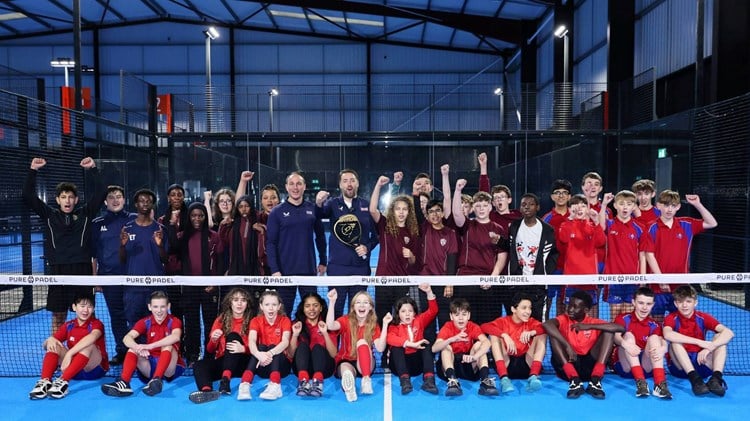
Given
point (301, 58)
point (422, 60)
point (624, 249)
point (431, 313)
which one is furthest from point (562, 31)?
point (301, 58)

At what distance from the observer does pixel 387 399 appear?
16.4ft

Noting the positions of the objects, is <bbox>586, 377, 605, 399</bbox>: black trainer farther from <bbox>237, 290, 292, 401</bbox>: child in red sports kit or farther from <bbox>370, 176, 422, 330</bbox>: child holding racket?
<bbox>237, 290, 292, 401</bbox>: child in red sports kit

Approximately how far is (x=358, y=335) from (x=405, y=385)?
71cm

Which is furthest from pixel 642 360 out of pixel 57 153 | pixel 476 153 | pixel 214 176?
pixel 214 176

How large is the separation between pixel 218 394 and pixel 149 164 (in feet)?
31.1

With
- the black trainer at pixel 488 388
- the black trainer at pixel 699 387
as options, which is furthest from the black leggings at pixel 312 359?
the black trainer at pixel 699 387

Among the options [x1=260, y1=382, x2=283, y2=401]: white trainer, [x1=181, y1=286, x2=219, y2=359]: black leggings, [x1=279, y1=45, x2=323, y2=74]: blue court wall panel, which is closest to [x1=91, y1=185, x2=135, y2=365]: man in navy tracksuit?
[x1=181, y1=286, x2=219, y2=359]: black leggings

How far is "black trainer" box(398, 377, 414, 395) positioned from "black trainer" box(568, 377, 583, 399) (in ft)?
5.14

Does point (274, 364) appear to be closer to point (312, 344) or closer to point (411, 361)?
point (312, 344)

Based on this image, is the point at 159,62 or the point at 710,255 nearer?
the point at 710,255

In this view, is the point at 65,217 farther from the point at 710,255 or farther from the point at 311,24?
the point at 311,24

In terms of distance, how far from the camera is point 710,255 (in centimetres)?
954

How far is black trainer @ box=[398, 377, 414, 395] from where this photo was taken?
509 cm

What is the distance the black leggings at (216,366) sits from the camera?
16.8ft
